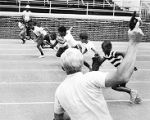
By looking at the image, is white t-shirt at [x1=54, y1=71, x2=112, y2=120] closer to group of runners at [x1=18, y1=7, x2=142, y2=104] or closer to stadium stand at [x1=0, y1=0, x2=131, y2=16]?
group of runners at [x1=18, y1=7, x2=142, y2=104]

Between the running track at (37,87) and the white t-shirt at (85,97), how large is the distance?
4918mm

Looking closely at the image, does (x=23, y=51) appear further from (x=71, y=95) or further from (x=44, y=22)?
(x=71, y=95)

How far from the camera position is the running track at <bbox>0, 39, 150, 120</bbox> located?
8891mm

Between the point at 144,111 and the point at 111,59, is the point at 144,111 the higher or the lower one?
the lower one

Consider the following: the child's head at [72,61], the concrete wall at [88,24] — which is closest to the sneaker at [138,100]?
the child's head at [72,61]

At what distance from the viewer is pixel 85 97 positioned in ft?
11.6

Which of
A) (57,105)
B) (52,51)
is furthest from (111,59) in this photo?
(52,51)

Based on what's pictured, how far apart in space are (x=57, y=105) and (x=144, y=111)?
5.55m

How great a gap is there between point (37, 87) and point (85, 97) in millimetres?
8134

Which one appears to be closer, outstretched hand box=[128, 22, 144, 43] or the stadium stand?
outstretched hand box=[128, 22, 144, 43]

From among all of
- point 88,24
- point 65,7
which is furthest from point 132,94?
point 65,7

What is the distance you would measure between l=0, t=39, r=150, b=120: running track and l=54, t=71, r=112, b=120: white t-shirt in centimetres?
492

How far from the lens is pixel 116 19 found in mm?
25984

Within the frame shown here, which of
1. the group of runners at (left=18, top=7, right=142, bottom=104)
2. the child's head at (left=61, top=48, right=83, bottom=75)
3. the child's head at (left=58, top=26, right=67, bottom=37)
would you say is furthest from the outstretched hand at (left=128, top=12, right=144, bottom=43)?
the child's head at (left=58, top=26, right=67, bottom=37)
